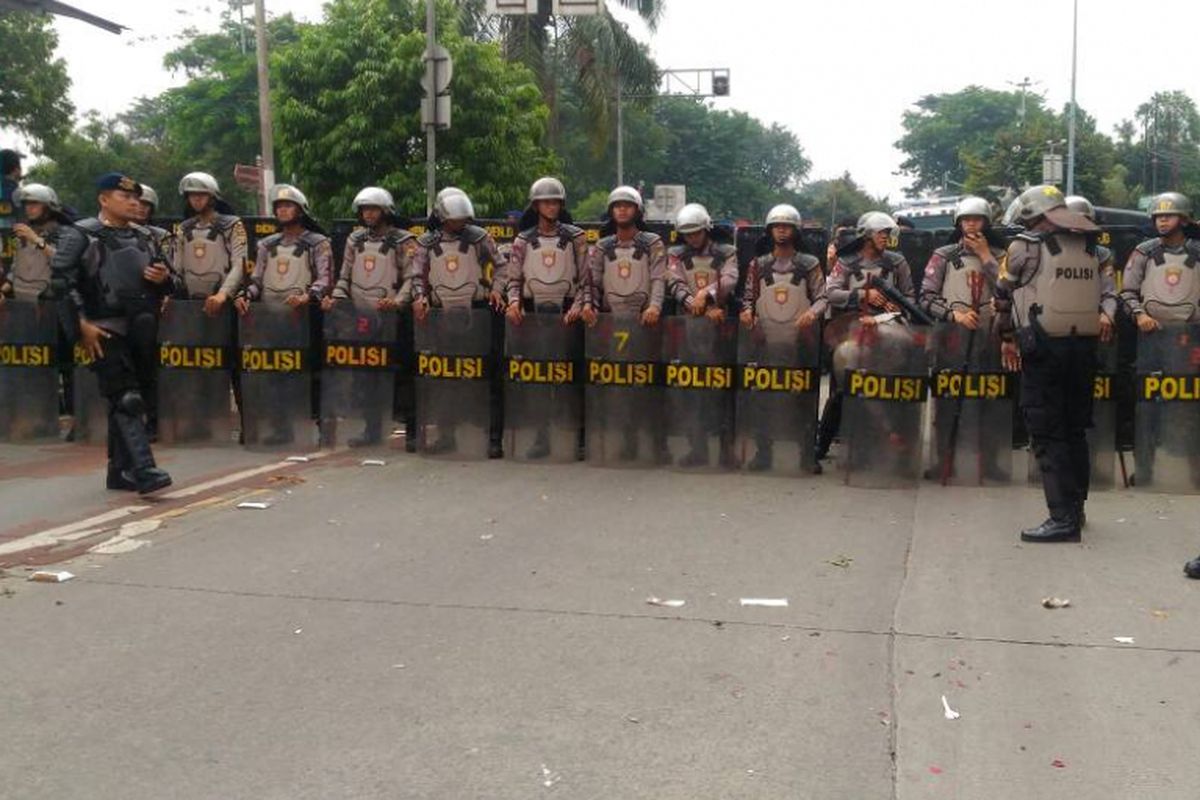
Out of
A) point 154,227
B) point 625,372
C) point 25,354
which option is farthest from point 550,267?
point 25,354

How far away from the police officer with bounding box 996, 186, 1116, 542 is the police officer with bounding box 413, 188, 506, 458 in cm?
409

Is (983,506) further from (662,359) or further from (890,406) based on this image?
(662,359)

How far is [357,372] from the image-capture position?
10.5m

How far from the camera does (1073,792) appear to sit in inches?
164

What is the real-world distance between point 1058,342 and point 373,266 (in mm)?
5428

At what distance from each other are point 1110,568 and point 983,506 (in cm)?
169

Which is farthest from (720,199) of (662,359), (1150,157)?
(662,359)

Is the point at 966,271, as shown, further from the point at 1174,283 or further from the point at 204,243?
the point at 204,243

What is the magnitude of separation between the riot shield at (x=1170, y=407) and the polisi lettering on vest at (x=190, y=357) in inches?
271

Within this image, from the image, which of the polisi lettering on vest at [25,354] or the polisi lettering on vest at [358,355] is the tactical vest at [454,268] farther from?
the polisi lettering on vest at [25,354]

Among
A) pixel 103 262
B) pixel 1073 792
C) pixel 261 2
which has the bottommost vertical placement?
pixel 1073 792

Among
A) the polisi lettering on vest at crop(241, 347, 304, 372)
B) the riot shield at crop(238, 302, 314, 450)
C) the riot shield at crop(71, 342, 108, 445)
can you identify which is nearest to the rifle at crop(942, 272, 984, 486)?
the riot shield at crop(238, 302, 314, 450)

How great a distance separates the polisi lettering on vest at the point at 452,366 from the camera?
33.3 feet

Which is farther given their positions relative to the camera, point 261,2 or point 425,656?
point 261,2
